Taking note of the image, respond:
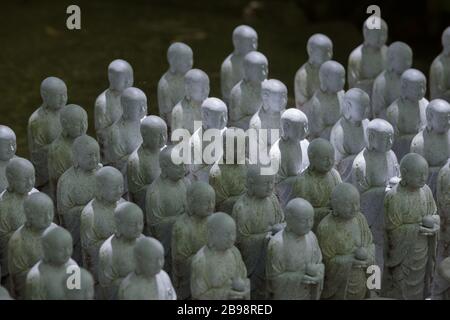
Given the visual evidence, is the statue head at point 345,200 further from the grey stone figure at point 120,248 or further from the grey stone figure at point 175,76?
the grey stone figure at point 175,76

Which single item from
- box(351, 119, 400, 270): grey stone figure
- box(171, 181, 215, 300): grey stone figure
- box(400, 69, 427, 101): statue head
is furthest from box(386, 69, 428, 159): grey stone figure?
box(171, 181, 215, 300): grey stone figure

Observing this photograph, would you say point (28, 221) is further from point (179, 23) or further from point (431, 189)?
point (179, 23)

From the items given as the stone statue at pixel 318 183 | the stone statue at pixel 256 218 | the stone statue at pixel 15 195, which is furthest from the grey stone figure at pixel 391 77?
the stone statue at pixel 15 195

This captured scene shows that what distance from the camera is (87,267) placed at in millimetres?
8016

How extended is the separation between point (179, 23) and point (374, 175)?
218 inches

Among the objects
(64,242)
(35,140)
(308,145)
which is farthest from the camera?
(35,140)

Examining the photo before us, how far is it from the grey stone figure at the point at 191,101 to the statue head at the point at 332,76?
0.87m

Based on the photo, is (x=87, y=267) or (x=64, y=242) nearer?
(x=64, y=242)

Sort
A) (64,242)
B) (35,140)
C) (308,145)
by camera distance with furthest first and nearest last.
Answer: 1. (35,140)
2. (308,145)
3. (64,242)

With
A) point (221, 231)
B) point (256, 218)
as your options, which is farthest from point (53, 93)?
point (221, 231)

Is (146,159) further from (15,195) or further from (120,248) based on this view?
(120,248)

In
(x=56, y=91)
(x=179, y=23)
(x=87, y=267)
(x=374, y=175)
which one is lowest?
(x=87, y=267)

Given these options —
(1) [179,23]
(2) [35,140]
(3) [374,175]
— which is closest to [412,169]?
(3) [374,175]

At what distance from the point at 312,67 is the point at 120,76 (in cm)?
163
